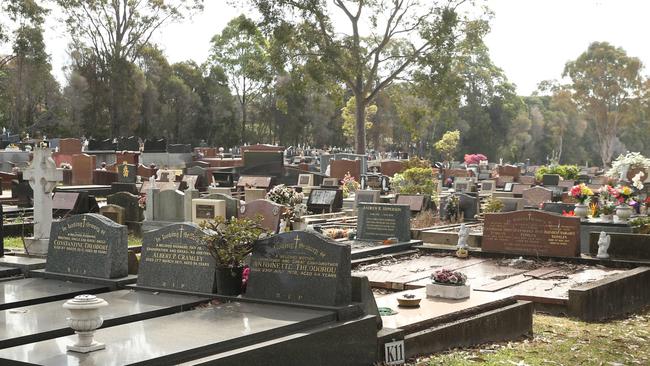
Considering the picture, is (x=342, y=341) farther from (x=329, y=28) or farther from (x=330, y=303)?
(x=329, y=28)

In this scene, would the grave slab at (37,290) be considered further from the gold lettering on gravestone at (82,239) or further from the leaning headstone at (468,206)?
the leaning headstone at (468,206)

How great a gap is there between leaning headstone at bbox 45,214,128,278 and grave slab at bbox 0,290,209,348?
2.13ft

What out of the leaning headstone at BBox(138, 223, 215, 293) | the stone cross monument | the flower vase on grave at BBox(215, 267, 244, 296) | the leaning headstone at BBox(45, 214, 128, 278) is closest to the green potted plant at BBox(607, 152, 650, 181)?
the stone cross monument

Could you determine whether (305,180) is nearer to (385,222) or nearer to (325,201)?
(325,201)

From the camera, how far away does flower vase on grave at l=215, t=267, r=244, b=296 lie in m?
8.90

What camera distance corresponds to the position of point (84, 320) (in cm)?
655

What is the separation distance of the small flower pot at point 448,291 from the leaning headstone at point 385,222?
20.1 ft

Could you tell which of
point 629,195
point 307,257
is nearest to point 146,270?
point 307,257

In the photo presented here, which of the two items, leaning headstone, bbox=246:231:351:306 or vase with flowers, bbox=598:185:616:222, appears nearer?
leaning headstone, bbox=246:231:351:306

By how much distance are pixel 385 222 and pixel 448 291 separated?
6.49 metres

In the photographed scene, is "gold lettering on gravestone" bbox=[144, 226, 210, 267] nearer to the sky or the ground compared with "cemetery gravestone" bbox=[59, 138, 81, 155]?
nearer to the ground

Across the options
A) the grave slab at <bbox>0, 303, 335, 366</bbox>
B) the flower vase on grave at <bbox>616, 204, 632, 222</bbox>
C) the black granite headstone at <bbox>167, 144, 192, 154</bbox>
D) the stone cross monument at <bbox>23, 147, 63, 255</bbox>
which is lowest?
the grave slab at <bbox>0, 303, 335, 366</bbox>

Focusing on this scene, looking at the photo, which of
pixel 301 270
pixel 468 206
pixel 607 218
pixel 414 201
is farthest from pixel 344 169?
pixel 301 270

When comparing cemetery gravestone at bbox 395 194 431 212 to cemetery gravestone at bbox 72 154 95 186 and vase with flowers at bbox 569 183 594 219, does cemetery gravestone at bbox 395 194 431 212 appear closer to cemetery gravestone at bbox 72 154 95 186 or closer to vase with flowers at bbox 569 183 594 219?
vase with flowers at bbox 569 183 594 219
